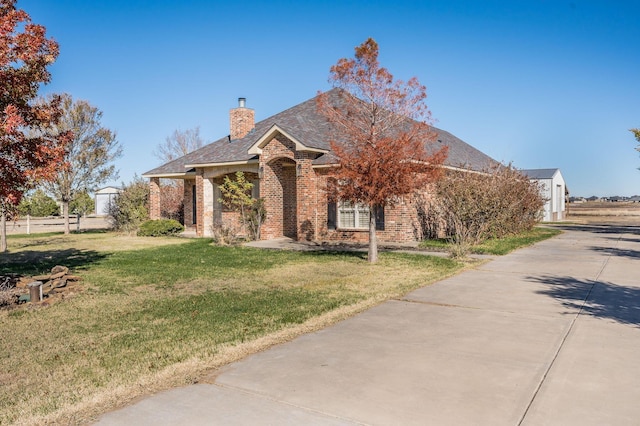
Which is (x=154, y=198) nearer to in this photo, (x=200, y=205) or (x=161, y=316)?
(x=200, y=205)

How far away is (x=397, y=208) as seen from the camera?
58.5ft

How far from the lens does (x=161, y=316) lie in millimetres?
7637

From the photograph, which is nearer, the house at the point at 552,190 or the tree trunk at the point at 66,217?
the tree trunk at the point at 66,217

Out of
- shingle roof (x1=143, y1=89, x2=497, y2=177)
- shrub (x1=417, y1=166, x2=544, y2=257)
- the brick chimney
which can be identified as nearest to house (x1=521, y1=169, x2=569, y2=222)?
shingle roof (x1=143, y1=89, x2=497, y2=177)

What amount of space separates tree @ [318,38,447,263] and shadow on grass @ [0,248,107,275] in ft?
24.7

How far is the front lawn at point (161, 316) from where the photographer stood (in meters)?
4.75

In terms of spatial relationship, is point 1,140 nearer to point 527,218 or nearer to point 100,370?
point 100,370

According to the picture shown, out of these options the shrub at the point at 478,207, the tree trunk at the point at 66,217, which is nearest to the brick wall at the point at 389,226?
the shrub at the point at 478,207

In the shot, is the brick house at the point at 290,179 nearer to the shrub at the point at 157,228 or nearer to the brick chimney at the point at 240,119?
the brick chimney at the point at 240,119

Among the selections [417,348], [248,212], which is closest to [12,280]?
[417,348]

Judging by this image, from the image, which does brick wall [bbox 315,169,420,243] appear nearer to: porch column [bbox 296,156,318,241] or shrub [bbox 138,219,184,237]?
porch column [bbox 296,156,318,241]

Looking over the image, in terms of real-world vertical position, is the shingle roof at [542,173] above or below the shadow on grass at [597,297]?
above

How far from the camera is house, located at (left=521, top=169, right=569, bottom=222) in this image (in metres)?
38.5

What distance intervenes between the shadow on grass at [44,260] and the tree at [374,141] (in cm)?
752
